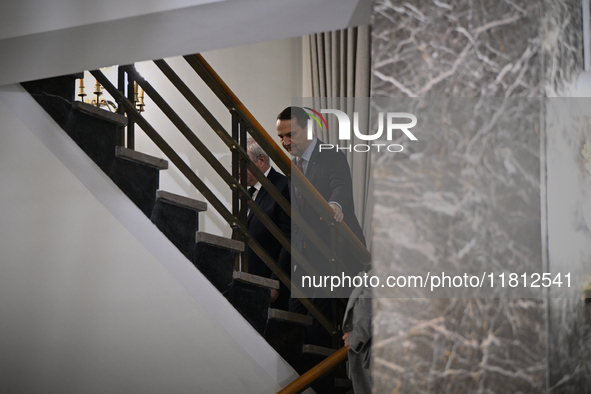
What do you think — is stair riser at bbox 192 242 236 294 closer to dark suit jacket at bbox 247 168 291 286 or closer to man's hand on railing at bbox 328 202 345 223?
dark suit jacket at bbox 247 168 291 286

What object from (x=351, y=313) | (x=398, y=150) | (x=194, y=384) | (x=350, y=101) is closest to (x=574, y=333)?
(x=398, y=150)

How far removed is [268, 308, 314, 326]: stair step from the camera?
3.12m

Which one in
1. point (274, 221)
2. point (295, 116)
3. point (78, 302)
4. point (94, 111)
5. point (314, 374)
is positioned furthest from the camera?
point (78, 302)

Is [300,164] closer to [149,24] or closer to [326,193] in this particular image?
[326,193]

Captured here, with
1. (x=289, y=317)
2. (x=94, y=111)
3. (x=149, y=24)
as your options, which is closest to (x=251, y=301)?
(x=289, y=317)

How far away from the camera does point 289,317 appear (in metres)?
3.14

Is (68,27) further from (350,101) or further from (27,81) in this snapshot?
(350,101)

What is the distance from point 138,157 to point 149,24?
41.3 inches

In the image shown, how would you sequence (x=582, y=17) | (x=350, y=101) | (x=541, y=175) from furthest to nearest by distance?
(x=350, y=101) → (x=582, y=17) → (x=541, y=175)

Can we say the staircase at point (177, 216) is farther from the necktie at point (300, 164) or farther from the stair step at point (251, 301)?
the necktie at point (300, 164)

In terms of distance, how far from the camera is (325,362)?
8.91ft

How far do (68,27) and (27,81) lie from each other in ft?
3.20

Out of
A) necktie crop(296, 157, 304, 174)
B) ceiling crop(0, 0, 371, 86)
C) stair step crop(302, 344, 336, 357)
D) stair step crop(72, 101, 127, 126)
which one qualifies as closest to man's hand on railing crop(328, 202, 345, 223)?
necktie crop(296, 157, 304, 174)

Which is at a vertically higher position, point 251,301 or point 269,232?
point 269,232
